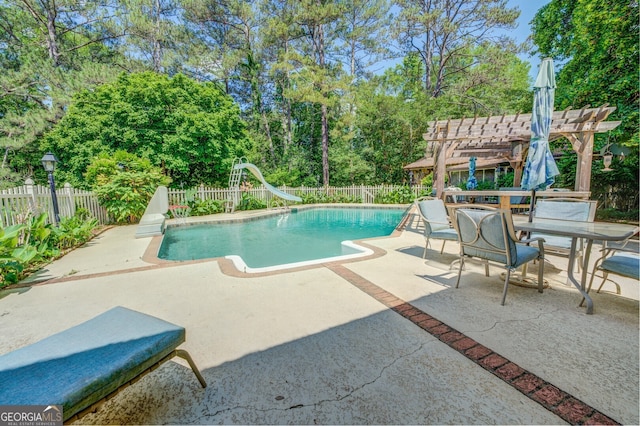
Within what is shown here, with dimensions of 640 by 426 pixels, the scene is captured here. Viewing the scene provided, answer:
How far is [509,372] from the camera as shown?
157cm

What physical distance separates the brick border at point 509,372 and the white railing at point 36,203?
5079 mm

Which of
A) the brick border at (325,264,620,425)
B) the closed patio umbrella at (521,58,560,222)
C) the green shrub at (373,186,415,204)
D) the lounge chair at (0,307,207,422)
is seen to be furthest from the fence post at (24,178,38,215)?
the green shrub at (373,186,415,204)

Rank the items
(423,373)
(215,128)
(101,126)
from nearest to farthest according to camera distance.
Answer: (423,373), (101,126), (215,128)

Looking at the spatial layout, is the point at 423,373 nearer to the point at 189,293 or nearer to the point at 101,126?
the point at 189,293

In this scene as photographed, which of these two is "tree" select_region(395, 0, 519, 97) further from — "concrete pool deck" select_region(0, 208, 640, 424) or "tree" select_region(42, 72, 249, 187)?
"concrete pool deck" select_region(0, 208, 640, 424)

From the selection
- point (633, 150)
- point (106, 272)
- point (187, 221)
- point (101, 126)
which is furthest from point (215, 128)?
point (633, 150)

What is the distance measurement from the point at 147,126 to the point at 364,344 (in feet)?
47.7

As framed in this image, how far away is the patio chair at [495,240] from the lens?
2422 mm

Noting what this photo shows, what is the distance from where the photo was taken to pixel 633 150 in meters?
7.76

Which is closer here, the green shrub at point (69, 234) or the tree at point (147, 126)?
the green shrub at point (69, 234)

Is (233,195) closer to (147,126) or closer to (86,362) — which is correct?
(147,126)

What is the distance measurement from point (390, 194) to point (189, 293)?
13436 millimetres

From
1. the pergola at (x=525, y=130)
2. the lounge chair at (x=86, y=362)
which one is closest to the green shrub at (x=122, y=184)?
the lounge chair at (x=86, y=362)

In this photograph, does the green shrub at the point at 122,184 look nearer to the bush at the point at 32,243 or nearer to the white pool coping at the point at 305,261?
the bush at the point at 32,243
